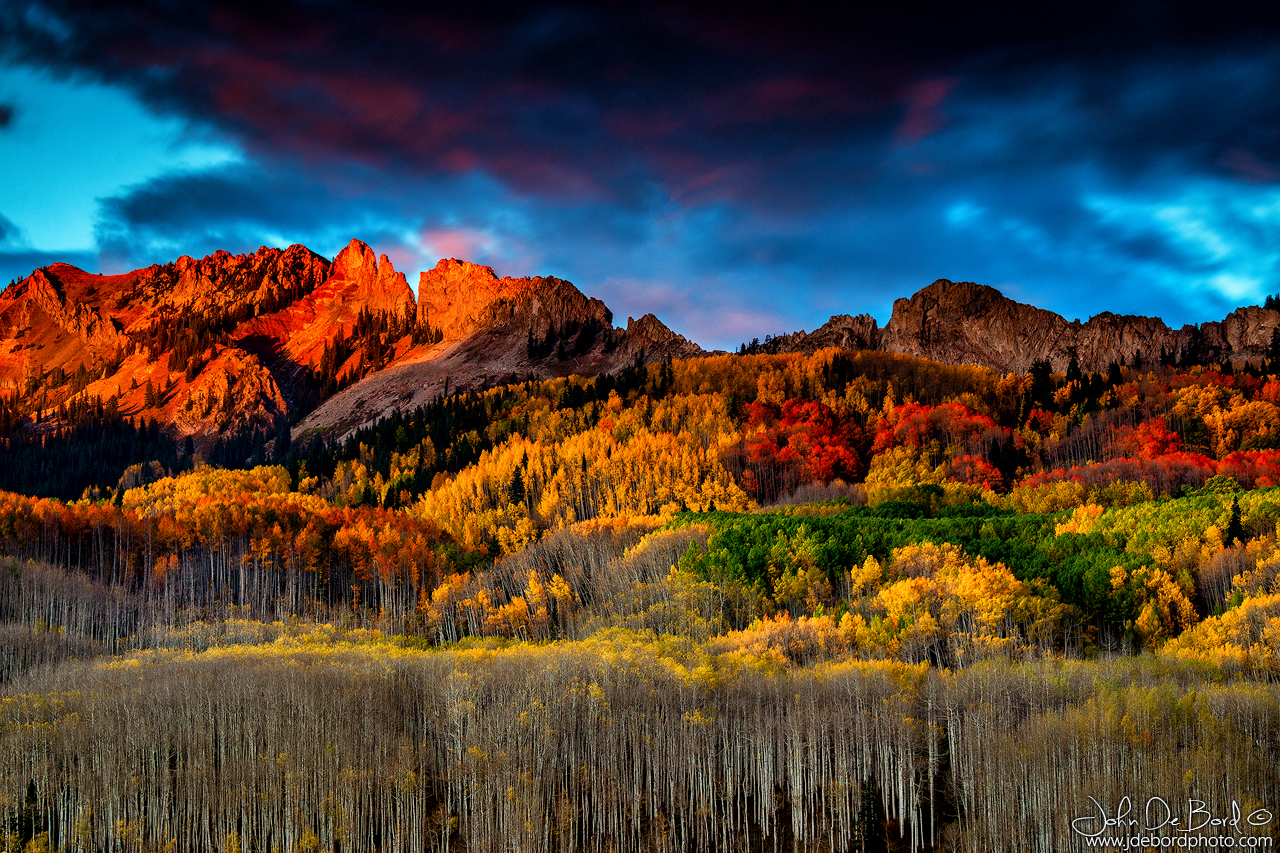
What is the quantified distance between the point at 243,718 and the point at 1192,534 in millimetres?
80936

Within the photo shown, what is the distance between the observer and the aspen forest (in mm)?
37750

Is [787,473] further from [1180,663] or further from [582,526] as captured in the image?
[1180,663]

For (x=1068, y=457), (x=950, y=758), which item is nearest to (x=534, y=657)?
(x=950, y=758)

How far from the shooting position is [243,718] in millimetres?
46062
